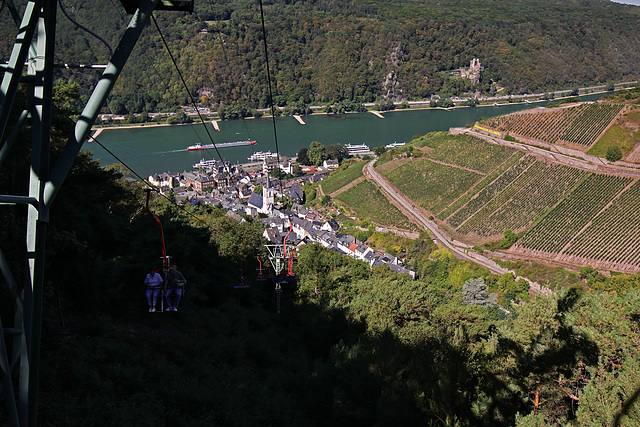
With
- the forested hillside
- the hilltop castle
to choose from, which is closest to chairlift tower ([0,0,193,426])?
the forested hillside

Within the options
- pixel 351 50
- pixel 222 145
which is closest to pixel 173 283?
pixel 222 145

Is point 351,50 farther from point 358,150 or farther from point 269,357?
point 269,357

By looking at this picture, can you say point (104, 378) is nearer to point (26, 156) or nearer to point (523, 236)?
point (26, 156)

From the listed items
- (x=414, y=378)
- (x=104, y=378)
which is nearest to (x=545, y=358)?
(x=414, y=378)

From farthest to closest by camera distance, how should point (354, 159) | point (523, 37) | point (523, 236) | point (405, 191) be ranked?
point (523, 37), point (354, 159), point (405, 191), point (523, 236)

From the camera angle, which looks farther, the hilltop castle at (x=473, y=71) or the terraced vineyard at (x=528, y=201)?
the hilltop castle at (x=473, y=71)

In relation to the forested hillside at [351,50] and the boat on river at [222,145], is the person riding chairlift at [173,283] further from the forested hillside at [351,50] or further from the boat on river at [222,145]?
the forested hillside at [351,50]

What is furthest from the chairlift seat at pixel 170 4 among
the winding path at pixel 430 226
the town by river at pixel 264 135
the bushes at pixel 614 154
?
the town by river at pixel 264 135
